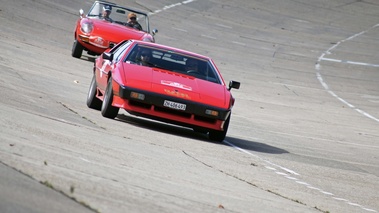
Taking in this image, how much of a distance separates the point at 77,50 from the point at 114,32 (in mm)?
1407

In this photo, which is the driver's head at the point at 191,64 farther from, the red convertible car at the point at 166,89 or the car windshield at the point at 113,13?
the car windshield at the point at 113,13

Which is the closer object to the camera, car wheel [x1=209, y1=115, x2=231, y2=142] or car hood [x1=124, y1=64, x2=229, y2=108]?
car hood [x1=124, y1=64, x2=229, y2=108]

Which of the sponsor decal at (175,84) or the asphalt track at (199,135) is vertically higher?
the sponsor decal at (175,84)

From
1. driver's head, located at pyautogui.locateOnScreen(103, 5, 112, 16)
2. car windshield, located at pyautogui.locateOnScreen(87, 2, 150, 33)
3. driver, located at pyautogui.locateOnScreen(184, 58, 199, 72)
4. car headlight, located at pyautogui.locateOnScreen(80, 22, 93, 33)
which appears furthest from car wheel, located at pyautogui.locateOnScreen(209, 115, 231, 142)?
driver's head, located at pyautogui.locateOnScreen(103, 5, 112, 16)

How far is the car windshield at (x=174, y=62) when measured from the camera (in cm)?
1489

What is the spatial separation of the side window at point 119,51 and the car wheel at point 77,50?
8.36 m

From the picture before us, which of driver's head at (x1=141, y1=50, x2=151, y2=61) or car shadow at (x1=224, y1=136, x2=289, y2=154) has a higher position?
driver's head at (x1=141, y1=50, x2=151, y2=61)

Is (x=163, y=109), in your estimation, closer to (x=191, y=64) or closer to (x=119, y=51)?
(x=191, y=64)

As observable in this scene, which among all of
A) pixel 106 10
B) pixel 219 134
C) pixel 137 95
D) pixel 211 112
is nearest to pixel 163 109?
pixel 137 95

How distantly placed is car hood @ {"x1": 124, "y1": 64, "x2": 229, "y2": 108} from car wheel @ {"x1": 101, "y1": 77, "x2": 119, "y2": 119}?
0.28 m

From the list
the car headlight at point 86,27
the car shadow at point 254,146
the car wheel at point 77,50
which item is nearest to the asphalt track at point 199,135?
the car shadow at point 254,146

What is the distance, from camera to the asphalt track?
7934mm

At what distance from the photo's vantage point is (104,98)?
14453 mm

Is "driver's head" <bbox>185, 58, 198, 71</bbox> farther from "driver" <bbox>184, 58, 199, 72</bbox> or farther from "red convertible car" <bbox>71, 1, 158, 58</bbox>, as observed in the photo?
"red convertible car" <bbox>71, 1, 158, 58</bbox>
